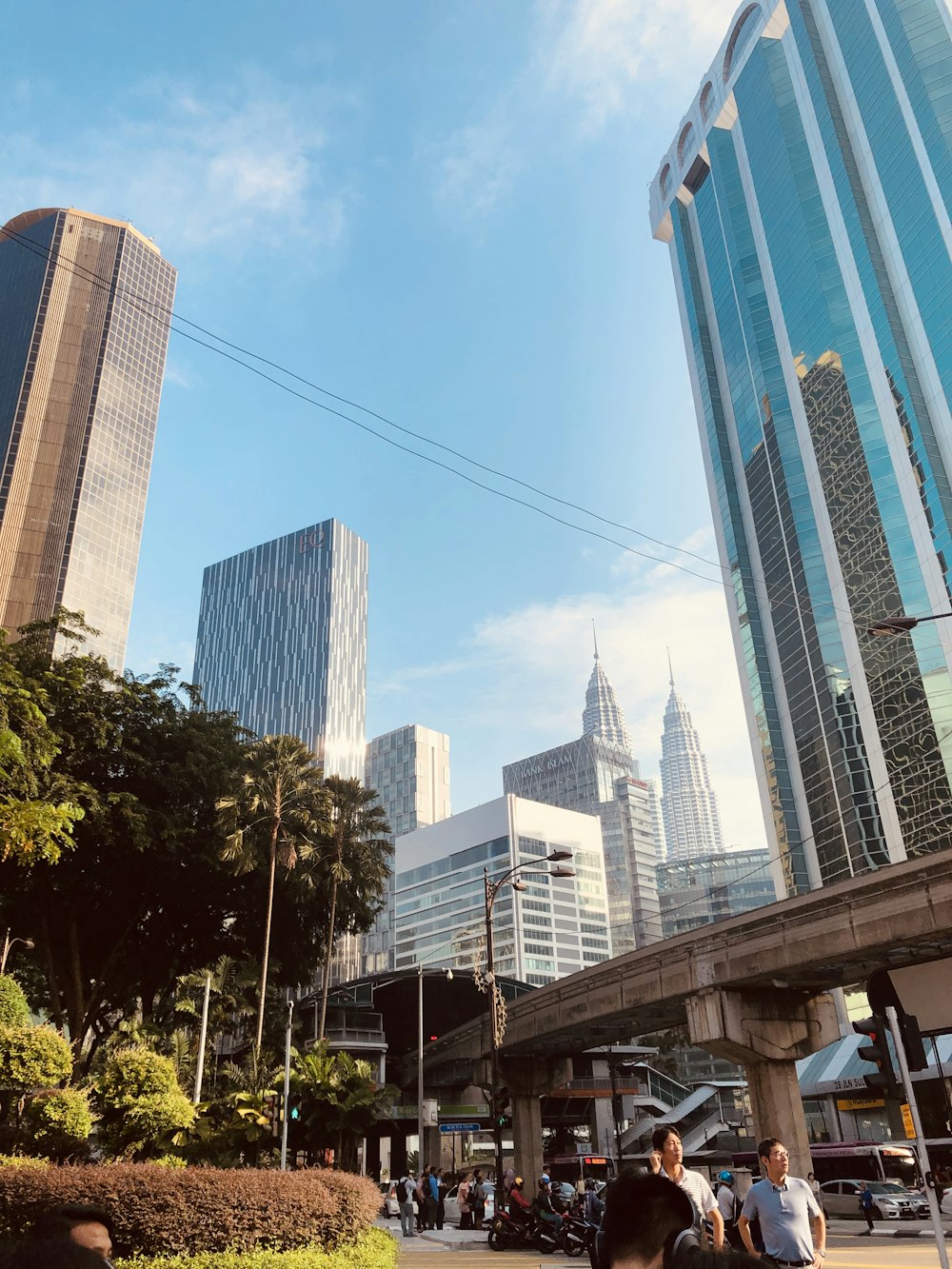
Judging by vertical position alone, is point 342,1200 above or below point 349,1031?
below

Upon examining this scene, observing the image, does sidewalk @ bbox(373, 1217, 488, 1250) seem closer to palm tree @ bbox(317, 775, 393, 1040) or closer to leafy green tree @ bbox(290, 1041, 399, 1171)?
leafy green tree @ bbox(290, 1041, 399, 1171)

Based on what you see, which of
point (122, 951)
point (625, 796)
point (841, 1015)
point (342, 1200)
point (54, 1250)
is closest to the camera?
point (54, 1250)

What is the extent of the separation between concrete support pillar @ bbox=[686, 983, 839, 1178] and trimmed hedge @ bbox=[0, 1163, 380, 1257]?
52.6 feet

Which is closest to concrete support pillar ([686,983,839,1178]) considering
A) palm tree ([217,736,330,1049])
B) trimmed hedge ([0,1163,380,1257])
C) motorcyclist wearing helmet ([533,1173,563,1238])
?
motorcyclist wearing helmet ([533,1173,563,1238])

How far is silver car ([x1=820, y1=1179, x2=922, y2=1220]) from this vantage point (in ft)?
98.1

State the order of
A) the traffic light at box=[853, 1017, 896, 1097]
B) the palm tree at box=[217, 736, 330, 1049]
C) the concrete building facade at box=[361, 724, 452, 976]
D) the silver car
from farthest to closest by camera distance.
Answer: the concrete building facade at box=[361, 724, 452, 976] < the palm tree at box=[217, 736, 330, 1049] < the silver car < the traffic light at box=[853, 1017, 896, 1097]

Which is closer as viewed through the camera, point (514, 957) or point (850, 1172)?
point (850, 1172)

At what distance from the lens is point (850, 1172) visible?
124 ft

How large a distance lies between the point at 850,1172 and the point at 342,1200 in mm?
32689

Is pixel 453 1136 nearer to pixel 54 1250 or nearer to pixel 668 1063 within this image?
pixel 668 1063

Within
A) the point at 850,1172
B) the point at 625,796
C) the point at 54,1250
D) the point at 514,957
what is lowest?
the point at 850,1172

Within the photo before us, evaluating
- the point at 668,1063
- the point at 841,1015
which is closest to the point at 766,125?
the point at 841,1015

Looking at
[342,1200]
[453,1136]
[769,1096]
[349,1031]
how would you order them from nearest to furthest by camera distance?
1. [342,1200]
2. [769,1096]
3. [349,1031]
4. [453,1136]

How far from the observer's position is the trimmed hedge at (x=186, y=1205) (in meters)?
12.3
